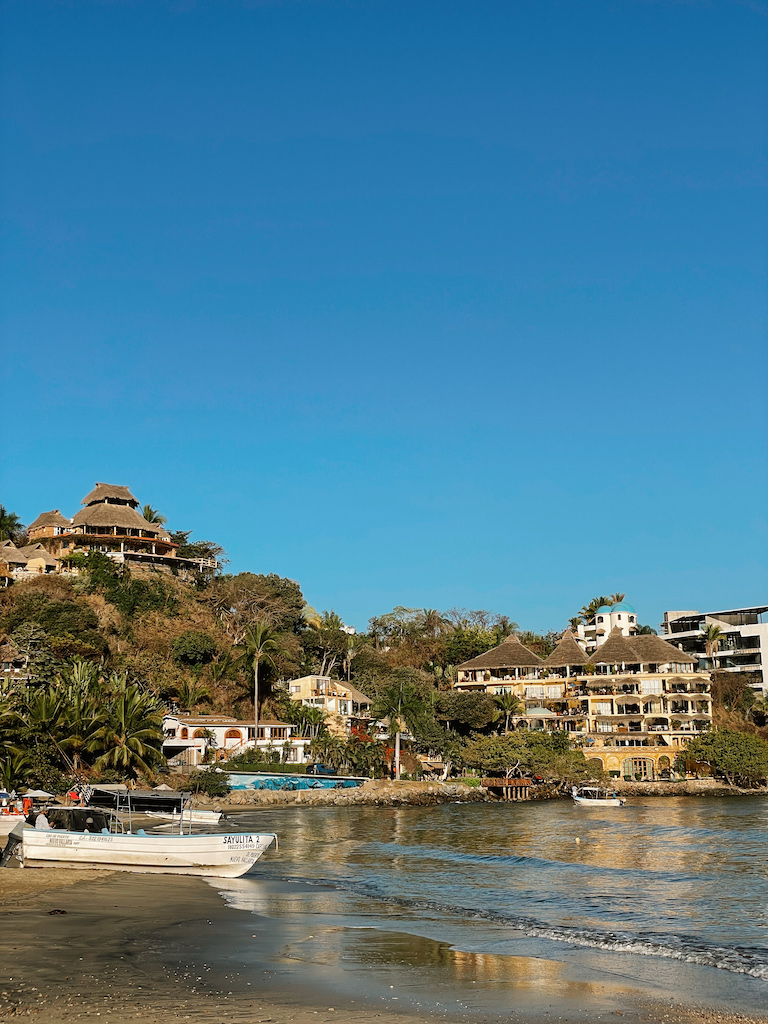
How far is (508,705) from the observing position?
10600 cm

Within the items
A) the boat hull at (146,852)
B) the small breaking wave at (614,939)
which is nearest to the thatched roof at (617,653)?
the boat hull at (146,852)

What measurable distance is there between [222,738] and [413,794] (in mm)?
18764

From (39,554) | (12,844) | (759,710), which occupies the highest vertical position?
(39,554)

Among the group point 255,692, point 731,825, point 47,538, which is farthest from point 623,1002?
point 47,538

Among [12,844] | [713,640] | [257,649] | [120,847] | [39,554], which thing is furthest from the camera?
[713,640]

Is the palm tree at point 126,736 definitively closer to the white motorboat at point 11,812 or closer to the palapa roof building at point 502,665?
the white motorboat at point 11,812

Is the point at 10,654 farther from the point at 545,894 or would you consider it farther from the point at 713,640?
the point at 713,640

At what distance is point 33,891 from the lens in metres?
24.2

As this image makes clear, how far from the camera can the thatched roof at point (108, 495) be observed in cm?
11794

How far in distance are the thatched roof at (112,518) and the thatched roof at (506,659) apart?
43910 mm

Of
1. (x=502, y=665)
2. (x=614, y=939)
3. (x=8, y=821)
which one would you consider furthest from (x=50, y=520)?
(x=614, y=939)

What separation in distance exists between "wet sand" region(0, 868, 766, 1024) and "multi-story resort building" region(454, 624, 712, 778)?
83685mm

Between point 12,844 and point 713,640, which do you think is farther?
point 713,640

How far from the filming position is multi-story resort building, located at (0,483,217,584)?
4348 inches
